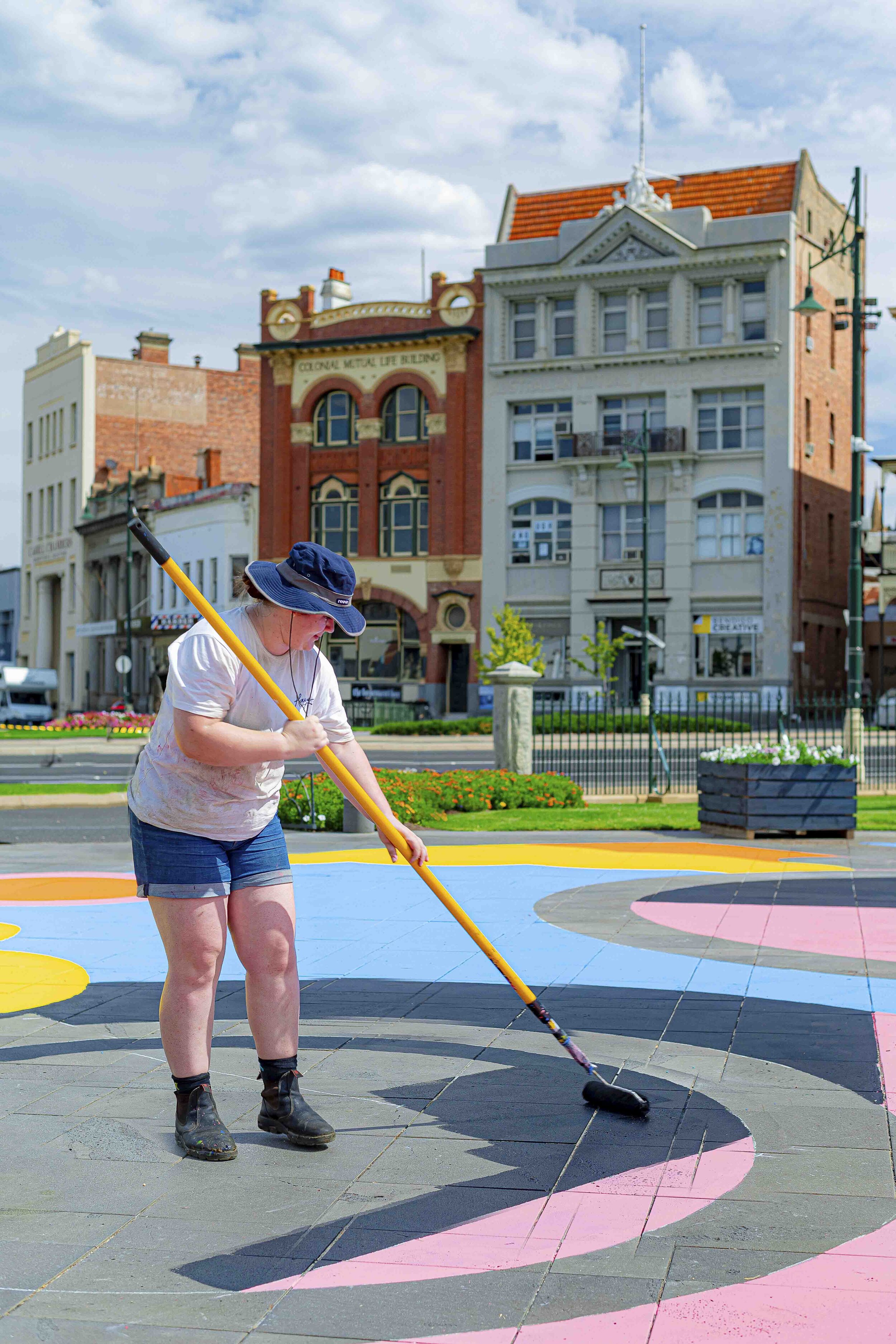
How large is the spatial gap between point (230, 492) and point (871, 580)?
26841 millimetres

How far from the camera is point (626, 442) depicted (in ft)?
152

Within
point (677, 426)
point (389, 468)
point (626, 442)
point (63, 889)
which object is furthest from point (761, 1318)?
point (389, 468)

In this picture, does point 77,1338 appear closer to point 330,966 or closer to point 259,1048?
point 259,1048

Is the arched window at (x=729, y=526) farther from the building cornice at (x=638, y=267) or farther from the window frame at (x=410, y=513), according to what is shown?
the window frame at (x=410, y=513)

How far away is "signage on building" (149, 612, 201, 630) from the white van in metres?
6.18

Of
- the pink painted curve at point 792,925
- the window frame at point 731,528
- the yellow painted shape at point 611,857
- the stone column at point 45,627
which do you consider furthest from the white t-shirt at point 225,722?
the stone column at point 45,627

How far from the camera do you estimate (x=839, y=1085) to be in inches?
201

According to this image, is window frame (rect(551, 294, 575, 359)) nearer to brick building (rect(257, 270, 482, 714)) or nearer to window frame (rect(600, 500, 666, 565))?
brick building (rect(257, 270, 482, 714))

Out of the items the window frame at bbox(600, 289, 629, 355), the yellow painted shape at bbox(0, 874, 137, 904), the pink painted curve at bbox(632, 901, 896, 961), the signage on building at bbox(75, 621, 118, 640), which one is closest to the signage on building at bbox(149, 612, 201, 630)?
the signage on building at bbox(75, 621, 118, 640)

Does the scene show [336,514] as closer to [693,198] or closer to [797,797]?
[693,198]

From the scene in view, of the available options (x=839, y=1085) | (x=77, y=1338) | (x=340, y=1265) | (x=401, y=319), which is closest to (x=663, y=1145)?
(x=839, y=1085)

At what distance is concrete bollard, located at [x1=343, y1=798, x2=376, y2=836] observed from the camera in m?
13.8

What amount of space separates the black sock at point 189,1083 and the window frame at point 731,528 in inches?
1692

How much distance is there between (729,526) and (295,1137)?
4360 centimetres
